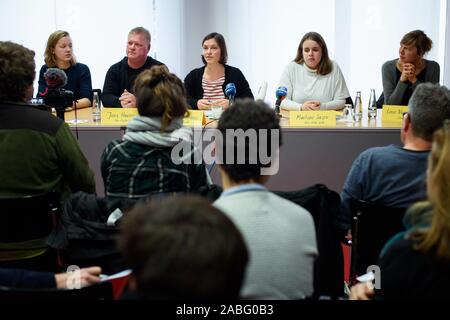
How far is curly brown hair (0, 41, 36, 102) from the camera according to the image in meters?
1.92

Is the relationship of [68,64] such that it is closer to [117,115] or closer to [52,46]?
[52,46]

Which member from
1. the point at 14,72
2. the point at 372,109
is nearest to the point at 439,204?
the point at 14,72

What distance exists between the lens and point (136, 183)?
1865 mm

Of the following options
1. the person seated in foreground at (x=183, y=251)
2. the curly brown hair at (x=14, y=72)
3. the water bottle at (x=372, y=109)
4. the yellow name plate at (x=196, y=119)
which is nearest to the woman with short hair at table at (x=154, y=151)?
the curly brown hair at (x=14, y=72)

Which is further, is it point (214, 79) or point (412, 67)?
point (214, 79)

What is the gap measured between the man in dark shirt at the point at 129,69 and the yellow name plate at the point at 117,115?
1.72 feet

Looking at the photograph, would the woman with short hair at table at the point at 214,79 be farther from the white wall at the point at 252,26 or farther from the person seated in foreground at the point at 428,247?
the person seated in foreground at the point at 428,247

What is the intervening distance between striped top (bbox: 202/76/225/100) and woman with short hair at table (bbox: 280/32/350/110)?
43cm

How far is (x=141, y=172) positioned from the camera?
1865 millimetres

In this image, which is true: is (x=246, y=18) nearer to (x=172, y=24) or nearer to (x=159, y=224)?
(x=172, y=24)

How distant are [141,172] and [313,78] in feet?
7.61

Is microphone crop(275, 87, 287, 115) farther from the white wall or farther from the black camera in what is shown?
the white wall

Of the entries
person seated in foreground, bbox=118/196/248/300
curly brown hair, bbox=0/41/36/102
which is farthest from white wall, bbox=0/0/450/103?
person seated in foreground, bbox=118/196/248/300

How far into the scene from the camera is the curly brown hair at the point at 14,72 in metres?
1.92
